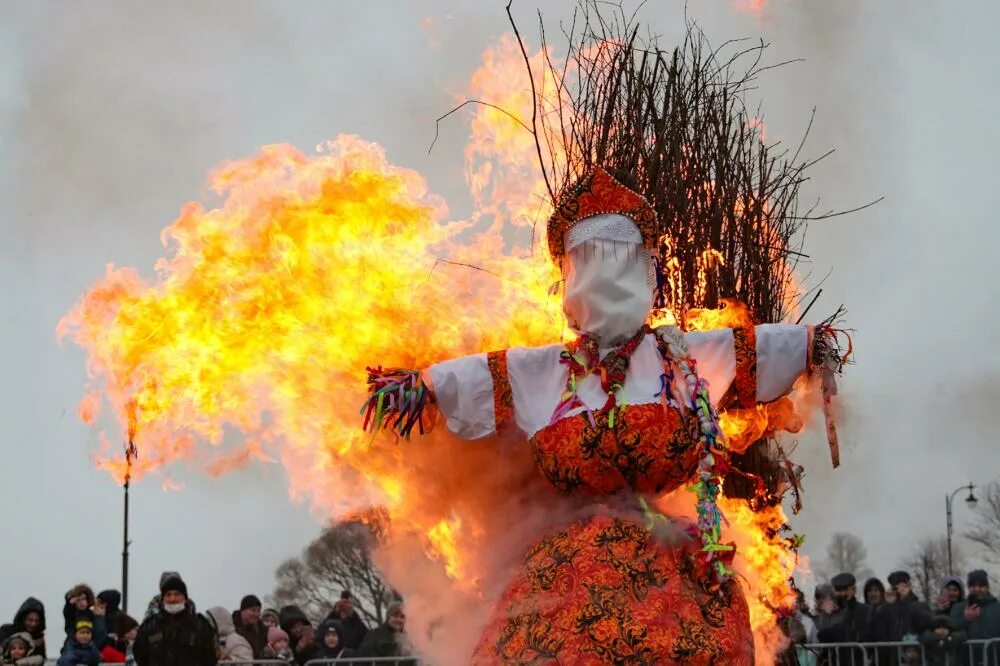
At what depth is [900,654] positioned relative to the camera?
9430 mm

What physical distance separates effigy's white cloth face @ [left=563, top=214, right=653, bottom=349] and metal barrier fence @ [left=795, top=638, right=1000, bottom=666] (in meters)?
4.73

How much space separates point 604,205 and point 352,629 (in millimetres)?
5330

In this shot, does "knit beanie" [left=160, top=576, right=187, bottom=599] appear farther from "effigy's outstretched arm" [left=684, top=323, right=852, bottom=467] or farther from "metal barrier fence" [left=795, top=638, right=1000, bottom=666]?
"effigy's outstretched arm" [left=684, top=323, right=852, bottom=467]

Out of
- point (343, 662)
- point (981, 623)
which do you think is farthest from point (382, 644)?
point (981, 623)

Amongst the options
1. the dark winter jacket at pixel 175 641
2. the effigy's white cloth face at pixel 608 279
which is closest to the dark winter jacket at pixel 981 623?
the dark winter jacket at pixel 175 641

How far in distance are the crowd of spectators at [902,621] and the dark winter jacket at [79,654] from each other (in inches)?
162

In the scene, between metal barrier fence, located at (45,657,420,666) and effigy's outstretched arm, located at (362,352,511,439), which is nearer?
effigy's outstretched arm, located at (362,352,511,439)

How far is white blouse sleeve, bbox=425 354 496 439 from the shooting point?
5066 millimetres

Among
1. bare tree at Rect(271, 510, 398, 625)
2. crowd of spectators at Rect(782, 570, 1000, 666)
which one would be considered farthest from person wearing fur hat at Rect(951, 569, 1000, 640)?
bare tree at Rect(271, 510, 398, 625)

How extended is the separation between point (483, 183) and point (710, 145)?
2179 millimetres

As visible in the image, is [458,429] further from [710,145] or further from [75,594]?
[75,594]

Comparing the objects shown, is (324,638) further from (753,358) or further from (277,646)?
(753,358)

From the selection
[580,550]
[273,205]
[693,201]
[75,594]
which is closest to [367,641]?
[75,594]

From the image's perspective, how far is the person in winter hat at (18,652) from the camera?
8625mm
